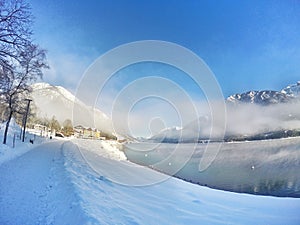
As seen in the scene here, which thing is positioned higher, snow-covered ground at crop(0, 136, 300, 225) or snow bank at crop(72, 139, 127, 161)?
snow bank at crop(72, 139, 127, 161)

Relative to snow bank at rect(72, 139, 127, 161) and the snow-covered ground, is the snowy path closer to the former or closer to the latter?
the snow-covered ground

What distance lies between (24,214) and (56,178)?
226 inches

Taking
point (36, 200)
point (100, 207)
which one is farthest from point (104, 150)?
point (100, 207)

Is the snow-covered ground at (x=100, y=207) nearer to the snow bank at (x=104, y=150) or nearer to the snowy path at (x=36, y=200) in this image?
the snowy path at (x=36, y=200)

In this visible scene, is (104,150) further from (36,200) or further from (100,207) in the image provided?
(100,207)

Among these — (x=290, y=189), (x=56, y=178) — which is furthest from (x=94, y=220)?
(x=290, y=189)

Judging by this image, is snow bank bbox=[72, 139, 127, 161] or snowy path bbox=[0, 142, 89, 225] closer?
snowy path bbox=[0, 142, 89, 225]

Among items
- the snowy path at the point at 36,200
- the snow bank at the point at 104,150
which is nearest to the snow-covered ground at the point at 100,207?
the snowy path at the point at 36,200

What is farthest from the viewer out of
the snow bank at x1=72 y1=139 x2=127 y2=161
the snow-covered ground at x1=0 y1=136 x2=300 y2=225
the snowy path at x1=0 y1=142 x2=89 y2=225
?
the snow bank at x1=72 y1=139 x2=127 y2=161

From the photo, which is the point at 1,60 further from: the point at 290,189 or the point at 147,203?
the point at 290,189

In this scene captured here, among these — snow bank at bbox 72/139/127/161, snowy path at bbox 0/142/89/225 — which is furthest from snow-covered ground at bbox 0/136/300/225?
snow bank at bbox 72/139/127/161

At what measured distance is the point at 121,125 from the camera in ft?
67.5

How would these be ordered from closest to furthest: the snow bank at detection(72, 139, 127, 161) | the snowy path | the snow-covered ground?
1. the snowy path
2. the snow-covered ground
3. the snow bank at detection(72, 139, 127, 161)

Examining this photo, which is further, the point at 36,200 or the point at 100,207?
the point at 36,200
